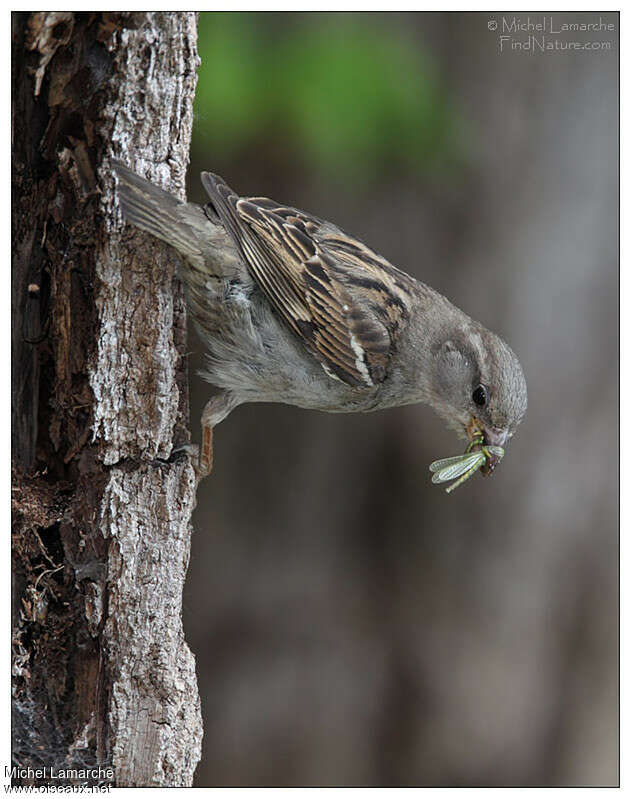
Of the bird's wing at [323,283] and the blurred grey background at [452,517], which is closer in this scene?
the bird's wing at [323,283]

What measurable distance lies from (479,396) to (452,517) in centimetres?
252

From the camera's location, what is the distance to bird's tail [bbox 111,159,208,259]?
2535 millimetres

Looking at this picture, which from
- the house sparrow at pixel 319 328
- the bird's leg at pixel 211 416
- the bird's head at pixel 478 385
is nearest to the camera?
the house sparrow at pixel 319 328

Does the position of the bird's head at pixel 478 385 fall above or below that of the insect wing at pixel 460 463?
above

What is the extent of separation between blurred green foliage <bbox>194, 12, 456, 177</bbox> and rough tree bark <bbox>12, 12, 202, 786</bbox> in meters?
1.59

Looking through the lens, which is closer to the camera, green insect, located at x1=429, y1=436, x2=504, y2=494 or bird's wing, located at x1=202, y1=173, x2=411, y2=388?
bird's wing, located at x1=202, y1=173, x2=411, y2=388

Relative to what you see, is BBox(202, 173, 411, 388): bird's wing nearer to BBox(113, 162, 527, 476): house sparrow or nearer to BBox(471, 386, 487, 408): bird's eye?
BBox(113, 162, 527, 476): house sparrow

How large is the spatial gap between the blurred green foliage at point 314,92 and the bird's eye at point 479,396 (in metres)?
1.66

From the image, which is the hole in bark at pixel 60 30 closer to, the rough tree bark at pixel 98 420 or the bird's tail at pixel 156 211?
the rough tree bark at pixel 98 420

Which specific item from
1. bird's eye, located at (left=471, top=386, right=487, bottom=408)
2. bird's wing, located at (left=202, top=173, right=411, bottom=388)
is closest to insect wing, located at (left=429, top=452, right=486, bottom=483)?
bird's eye, located at (left=471, top=386, right=487, bottom=408)

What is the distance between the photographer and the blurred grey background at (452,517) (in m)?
5.45

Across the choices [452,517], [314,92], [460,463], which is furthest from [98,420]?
[452,517]

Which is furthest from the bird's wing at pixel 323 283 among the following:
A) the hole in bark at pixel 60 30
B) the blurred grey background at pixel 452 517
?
the blurred grey background at pixel 452 517

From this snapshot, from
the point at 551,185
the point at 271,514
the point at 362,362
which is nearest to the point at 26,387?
the point at 362,362
